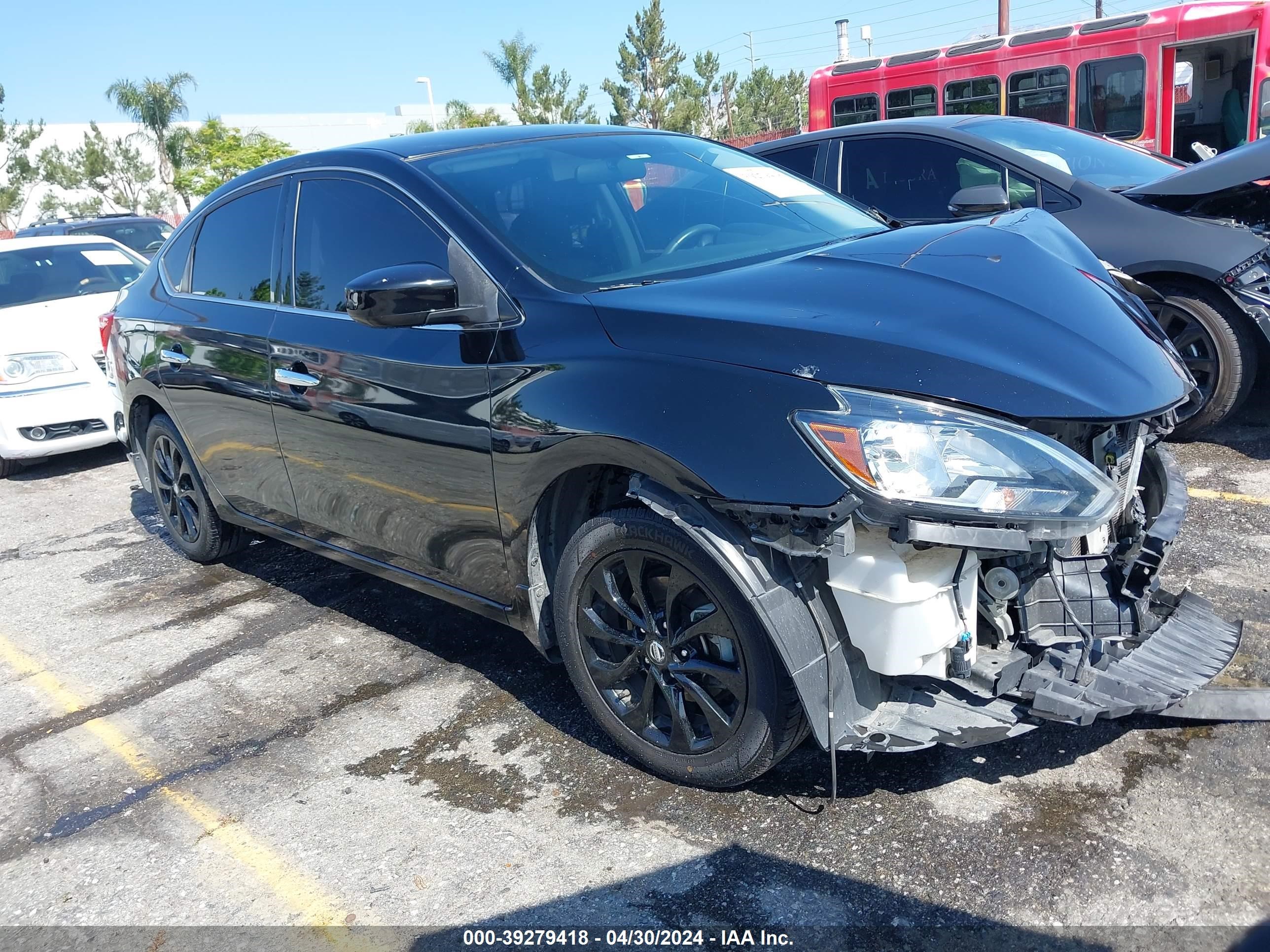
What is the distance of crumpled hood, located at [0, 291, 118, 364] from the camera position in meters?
7.18

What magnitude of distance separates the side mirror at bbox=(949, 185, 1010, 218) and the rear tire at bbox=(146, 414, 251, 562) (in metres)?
3.33

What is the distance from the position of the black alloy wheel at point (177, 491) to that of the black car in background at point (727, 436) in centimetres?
122

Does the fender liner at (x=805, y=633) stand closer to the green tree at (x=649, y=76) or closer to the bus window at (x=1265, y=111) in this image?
the bus window at (x=1265, y=111)

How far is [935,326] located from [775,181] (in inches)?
63.9

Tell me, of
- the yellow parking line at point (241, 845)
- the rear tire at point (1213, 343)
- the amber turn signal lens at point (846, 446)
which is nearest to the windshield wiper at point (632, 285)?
the amber turn signal lens at point (846, 446)

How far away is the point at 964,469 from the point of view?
2.18 m

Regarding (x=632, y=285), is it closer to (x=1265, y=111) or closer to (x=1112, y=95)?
(x=1112, y=95)

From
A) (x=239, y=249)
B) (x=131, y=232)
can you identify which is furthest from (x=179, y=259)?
(x=131, y=232)

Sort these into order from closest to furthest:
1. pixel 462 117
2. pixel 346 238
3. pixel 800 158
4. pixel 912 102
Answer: pixel 346 238, pixel 800 158, pixel 912 102, pixel 462 117

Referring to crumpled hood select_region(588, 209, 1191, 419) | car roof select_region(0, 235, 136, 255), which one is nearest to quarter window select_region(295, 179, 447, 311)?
crumpled hood select_region(588, 209, 1191, 419)

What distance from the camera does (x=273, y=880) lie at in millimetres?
2666

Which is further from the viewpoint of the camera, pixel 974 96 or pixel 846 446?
pixel 974 96

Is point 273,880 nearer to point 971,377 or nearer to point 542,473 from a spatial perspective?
point 542,473

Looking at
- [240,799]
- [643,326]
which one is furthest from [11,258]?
[643,326]
